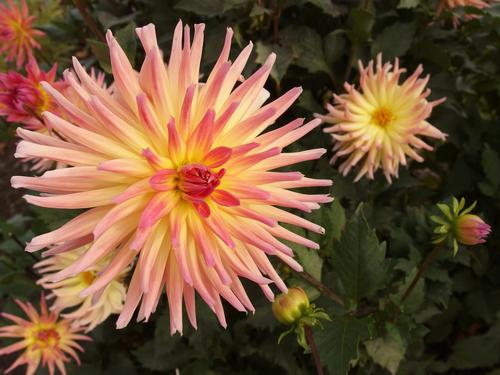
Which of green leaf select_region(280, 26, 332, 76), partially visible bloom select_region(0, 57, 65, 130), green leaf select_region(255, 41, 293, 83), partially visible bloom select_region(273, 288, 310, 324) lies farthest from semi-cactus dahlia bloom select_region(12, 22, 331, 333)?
green leaf select_region(280, 26, 332, 76)

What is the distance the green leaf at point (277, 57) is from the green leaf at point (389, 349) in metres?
0.97

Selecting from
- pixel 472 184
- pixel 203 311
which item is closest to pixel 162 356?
pixel 203 311

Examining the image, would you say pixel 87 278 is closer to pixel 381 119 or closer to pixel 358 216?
pixel 358 216

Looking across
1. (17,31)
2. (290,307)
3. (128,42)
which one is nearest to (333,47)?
(128,42)

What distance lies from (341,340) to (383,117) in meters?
0.87

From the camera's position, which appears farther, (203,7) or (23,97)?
(203,7)

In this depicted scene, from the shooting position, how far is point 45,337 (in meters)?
2.07

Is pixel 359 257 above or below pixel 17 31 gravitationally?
below

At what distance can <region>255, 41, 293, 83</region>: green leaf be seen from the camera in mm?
1797

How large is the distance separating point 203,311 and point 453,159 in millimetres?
1699

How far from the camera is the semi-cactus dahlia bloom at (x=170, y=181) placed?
36.6 inches

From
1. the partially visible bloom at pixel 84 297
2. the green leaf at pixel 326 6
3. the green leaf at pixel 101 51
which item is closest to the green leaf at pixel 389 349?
the partially visible bloom at pixel 84 297

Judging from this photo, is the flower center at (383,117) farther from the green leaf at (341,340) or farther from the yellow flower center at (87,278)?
the yellow flower center at (87,278)

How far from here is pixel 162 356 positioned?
7.42 feet
